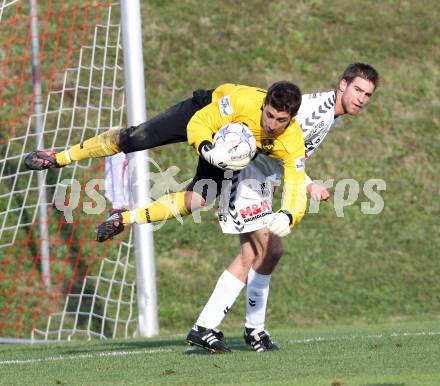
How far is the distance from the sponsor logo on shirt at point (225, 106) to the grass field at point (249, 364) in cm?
165

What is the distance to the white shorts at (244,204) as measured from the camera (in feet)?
25.2

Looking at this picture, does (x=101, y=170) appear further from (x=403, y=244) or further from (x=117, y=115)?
(x=403, y=244)

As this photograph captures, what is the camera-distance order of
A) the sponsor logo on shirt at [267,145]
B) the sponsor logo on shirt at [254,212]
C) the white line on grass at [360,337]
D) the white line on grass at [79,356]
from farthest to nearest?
the white line on grass at [360,337]
the white line on grass at [79,356]
the sponsor logo on shirt at [254,212]
the sponsor logo on shirt at [267,145]

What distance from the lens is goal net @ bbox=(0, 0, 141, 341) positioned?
1255 cm

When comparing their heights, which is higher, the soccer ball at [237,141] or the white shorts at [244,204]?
the soccer ball at [237,141]

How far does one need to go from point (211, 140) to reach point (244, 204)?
59cm

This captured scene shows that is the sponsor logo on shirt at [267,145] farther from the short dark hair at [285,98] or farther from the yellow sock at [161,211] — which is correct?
the yellow sock at [161,211]

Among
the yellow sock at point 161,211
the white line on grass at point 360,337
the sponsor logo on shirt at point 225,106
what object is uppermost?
the sponsor logo on shirt at point 225,106

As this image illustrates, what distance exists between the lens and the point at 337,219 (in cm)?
Result: 1491

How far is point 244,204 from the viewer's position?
302 inches

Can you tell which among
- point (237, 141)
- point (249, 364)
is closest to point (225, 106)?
point (237, 141)

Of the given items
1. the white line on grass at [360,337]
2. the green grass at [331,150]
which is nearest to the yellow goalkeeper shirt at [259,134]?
the white line on grass at [360,337]

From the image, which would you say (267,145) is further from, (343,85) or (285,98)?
(343,85)

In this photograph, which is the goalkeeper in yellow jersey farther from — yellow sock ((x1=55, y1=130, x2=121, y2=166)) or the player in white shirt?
the player in white shirt
